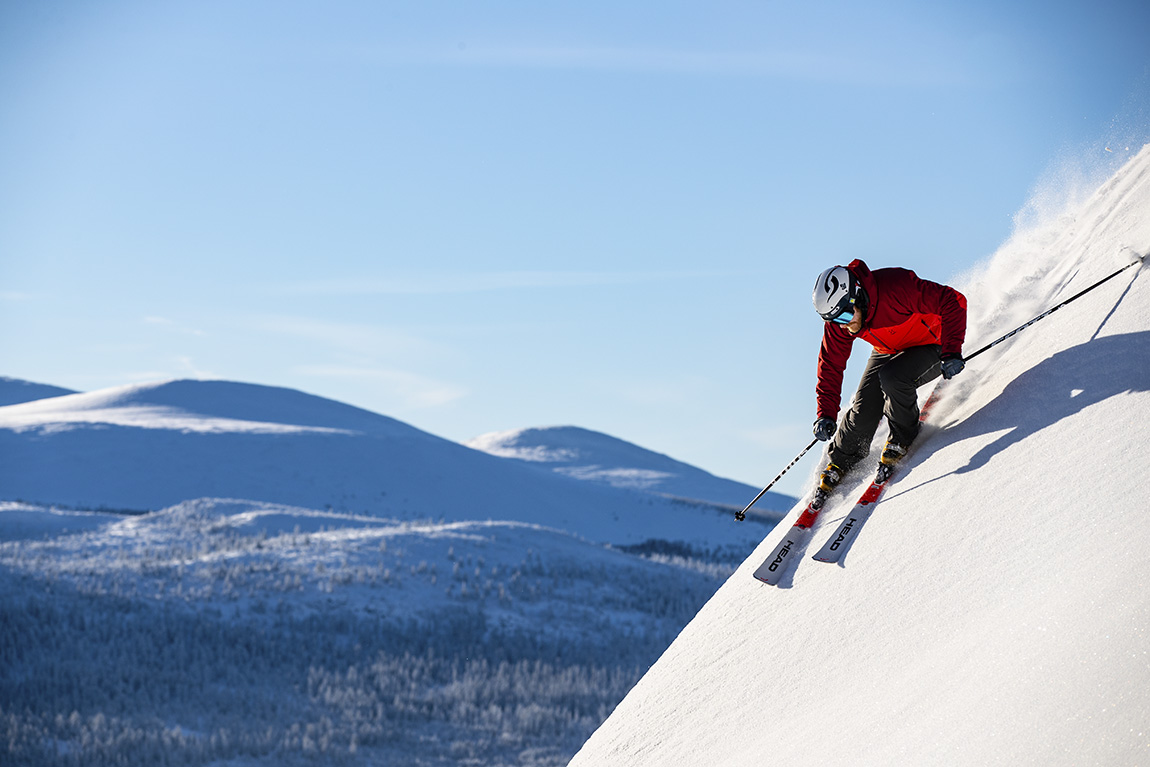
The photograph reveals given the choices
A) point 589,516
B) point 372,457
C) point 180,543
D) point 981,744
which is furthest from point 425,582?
point 372,457

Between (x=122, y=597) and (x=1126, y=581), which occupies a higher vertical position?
(x=1126, y=581)

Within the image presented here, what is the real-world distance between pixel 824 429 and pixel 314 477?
244ft

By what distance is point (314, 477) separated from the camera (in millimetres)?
76250

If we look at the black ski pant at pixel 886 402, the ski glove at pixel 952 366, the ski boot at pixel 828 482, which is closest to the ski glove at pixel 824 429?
the black ski pant at pixel 886 402

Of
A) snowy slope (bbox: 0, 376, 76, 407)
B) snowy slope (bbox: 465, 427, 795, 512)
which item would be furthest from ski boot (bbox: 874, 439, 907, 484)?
snowy slope (bbox: 0, 376, 76, 407)

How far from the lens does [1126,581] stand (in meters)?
3.02

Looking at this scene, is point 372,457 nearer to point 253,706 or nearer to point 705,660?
point 253,706

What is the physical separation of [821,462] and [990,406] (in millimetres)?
1372

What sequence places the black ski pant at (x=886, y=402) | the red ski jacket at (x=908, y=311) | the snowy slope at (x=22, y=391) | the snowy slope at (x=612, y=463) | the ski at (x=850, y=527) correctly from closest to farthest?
the ski at (x=850, y=527), the black ski pant at (x=886, y=402), the red ski jacket at (x=908, y=311), the snowy slope at (x=612, y=463), the snowy slope at (x=22, y=391)

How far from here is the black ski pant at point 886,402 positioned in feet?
17.2

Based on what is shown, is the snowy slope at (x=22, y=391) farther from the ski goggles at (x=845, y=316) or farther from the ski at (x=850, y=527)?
the ski at (x=850, y=527)

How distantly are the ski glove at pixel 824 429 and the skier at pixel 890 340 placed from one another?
0.82ft

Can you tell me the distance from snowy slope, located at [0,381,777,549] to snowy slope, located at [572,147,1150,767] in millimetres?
60416

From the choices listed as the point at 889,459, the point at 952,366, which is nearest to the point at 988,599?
the point at 889,459
